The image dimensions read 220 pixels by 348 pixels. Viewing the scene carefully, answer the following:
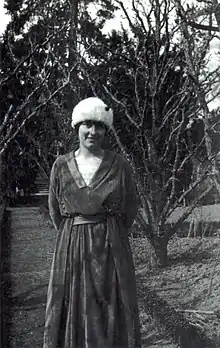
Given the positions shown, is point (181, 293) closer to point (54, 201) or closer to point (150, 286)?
point (150, 286)

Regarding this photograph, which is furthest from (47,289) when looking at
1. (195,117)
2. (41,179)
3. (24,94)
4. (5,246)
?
(195,117)

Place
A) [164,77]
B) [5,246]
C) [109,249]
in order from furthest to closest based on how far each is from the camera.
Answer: [164,77], [5,246], [109,249]

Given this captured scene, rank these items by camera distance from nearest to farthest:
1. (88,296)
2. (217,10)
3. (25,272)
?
(88,296)
(25,272)
(217,10)

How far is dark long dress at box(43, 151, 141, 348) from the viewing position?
1.32 m

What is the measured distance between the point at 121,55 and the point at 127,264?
860 mm

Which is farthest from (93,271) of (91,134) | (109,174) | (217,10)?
(217,10)

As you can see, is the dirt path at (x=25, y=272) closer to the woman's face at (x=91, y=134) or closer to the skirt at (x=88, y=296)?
the skirt at (x=88, y=296)

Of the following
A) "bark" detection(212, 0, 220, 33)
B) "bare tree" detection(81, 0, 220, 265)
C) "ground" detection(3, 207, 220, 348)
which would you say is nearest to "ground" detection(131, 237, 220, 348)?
"ground" detection(3, 207, 220, 348)

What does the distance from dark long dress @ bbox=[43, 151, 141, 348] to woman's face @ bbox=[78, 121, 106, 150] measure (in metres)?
0.06

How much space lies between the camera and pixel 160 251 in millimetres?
1982

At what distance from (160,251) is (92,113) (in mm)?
885

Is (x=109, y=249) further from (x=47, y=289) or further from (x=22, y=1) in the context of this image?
(x=22, y=1)

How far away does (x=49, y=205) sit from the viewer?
1.40 metres

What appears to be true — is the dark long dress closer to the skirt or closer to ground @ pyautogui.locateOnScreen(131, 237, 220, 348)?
the skirt
